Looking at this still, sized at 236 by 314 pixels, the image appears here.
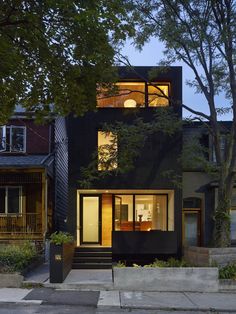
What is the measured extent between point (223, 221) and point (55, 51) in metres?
12.1

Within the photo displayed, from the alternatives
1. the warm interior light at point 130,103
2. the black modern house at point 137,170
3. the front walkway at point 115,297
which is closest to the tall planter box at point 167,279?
the front walkway at point 115,297

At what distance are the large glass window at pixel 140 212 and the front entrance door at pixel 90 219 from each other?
872mm

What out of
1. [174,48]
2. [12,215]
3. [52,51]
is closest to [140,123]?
[174,48]

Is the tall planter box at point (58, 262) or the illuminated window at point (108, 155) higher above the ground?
the illuminated window at point (108, 155)

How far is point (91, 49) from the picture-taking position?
9.02m

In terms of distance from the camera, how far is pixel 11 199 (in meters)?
28.2

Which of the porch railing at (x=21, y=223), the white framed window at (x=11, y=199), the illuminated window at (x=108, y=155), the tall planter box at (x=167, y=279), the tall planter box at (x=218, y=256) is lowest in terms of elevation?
the tall planter box at (x=167, y=279)

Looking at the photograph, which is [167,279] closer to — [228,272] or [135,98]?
[228,272]

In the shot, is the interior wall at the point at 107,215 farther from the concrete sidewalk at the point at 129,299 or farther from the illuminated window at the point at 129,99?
the concrete sidewalk at the point at 129,299

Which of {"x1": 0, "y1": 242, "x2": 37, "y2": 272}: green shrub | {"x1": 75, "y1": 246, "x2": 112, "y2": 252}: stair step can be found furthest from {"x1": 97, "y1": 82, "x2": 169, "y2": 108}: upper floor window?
{"x1": 0, "y1": 242, "x2": 37, "y2": 272}: green shrub

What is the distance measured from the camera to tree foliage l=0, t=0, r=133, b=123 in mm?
8422

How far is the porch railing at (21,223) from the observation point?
26.7m

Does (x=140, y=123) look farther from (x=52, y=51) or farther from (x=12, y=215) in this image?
(x=52, y=51)

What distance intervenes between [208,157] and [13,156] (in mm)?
9896
